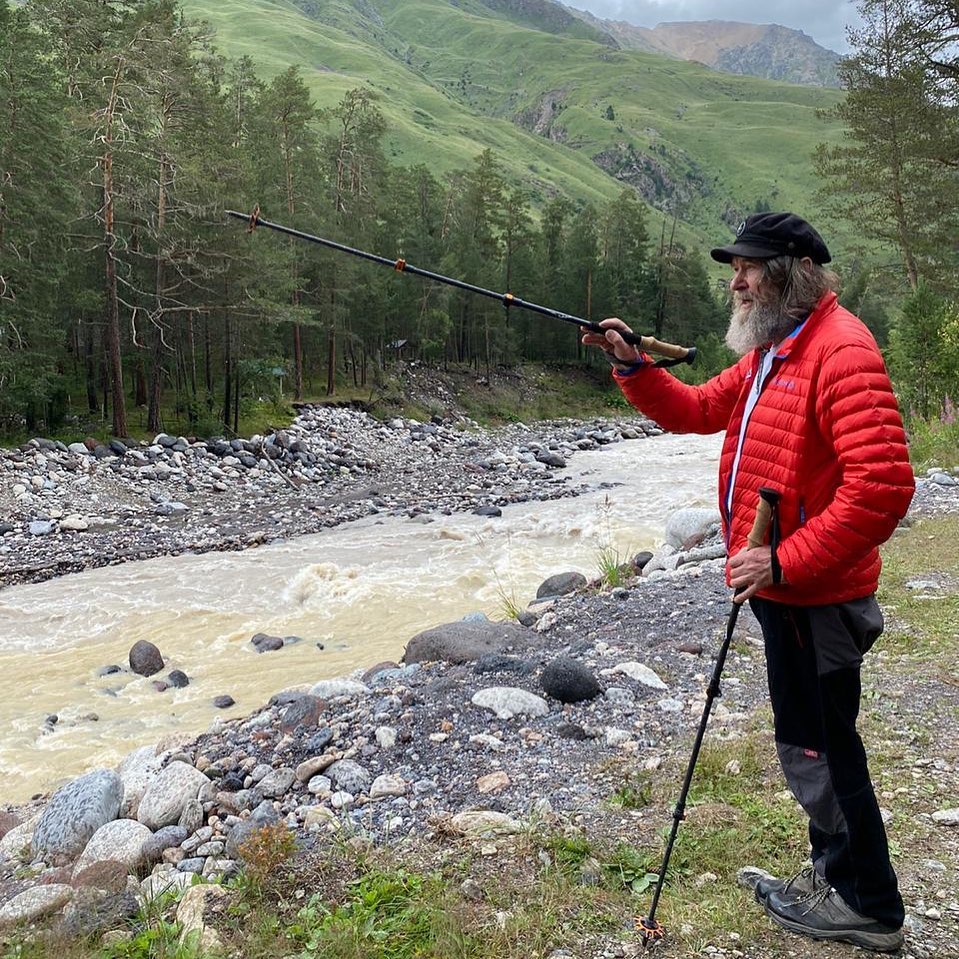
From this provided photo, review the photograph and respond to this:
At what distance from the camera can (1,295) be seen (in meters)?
17.9

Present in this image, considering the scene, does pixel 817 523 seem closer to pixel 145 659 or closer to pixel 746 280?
pixel 746 280

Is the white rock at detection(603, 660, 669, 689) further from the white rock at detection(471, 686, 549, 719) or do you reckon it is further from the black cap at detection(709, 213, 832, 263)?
the black cap at detection(709, 213, 832, 263)

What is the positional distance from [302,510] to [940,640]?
14560 mm

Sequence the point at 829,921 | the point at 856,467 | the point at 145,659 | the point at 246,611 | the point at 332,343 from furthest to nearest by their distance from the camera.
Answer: the point at 332,343
the point at 246,611
the point at 145,659
the point at 829,921
the point at 856,467

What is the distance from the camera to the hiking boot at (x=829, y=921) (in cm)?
276

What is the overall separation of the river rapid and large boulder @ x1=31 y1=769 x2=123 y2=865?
129cm

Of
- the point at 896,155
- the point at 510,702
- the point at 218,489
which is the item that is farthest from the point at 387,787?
the point at 896,155

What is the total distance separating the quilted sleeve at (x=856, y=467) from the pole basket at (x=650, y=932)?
1522 millimetres

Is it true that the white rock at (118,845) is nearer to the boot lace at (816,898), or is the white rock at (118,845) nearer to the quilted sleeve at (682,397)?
the boot lace at (816,898)

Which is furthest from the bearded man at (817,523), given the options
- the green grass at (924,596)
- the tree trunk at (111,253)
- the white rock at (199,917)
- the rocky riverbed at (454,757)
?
the tree trunk at (111,253)

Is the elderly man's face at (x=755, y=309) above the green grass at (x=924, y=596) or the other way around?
above

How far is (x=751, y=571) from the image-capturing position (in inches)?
103

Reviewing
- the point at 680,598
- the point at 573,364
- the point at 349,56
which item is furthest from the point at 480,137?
the point at 680,598

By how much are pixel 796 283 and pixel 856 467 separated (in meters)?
0.71
